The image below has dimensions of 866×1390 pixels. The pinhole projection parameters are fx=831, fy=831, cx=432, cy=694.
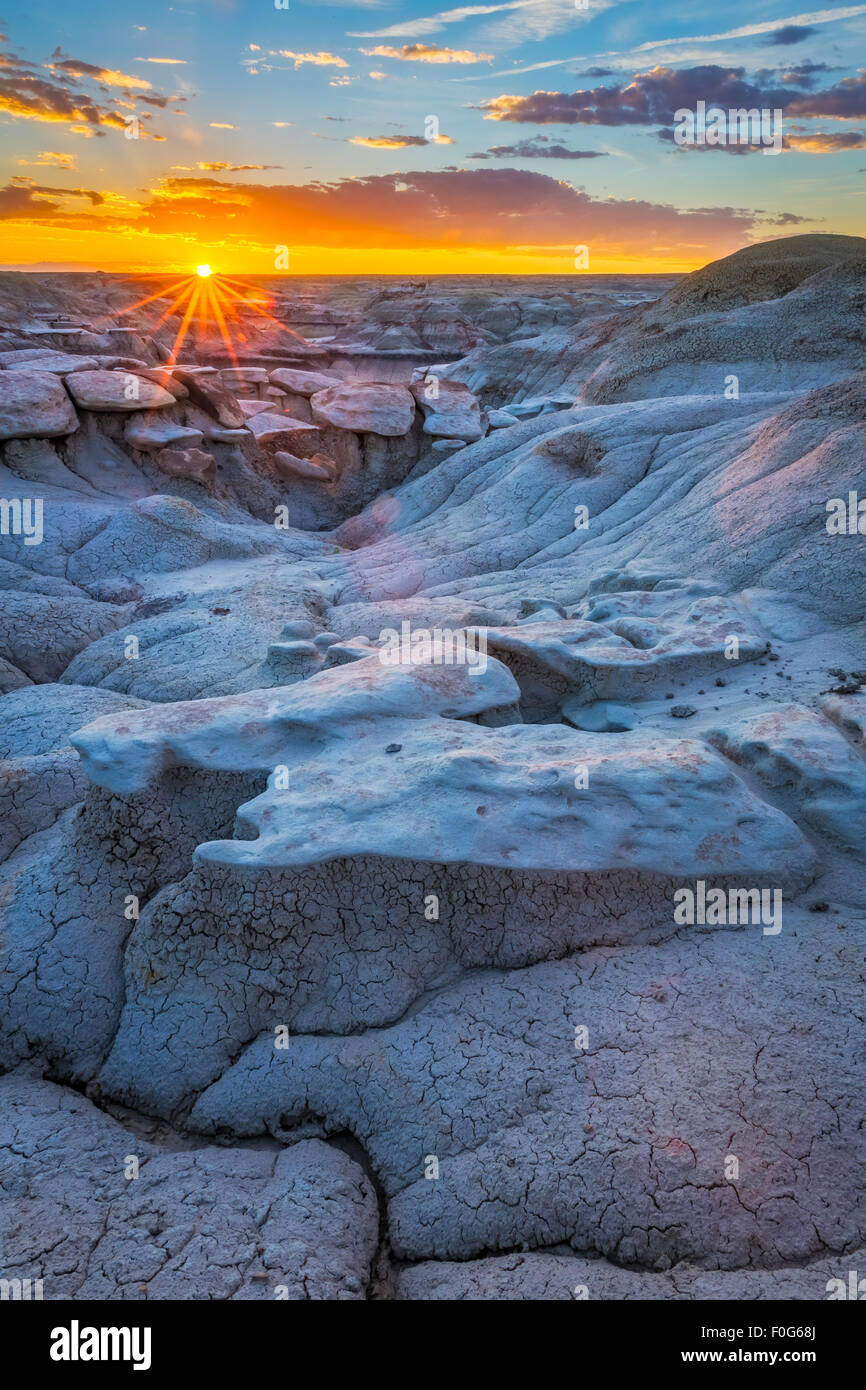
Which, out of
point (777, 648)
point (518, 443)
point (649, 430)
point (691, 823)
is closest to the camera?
point (691, 823)

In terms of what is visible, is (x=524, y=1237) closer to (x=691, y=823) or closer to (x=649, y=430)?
(x=691, y=823)

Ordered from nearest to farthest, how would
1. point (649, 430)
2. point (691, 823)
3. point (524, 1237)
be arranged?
point (524, 1237), point (691, 823), point (649, 430)

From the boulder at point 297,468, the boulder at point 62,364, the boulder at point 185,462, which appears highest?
the boulder at point 62,364

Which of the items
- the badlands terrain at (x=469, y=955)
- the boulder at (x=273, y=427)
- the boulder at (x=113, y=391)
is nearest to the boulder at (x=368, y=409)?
the boulder at (x=273, y=427)

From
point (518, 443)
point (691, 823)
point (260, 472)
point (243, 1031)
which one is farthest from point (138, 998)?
point (260, 472)

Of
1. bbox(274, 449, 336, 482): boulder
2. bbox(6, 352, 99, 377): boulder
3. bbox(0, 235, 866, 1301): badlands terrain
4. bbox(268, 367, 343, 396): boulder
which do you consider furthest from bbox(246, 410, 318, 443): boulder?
bbox(0, 235, 866, 1301): badlands terrain

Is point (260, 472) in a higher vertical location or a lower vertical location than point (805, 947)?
higher

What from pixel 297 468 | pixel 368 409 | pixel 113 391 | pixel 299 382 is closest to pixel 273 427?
pixel 297 468

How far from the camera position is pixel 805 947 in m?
3.00

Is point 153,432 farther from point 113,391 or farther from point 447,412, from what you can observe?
point 447,412

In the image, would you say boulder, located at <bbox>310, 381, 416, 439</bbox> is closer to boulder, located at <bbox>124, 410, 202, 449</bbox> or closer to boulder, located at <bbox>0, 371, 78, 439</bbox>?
boulder, located at <bbox>124, 410, 202, 449</bbox>

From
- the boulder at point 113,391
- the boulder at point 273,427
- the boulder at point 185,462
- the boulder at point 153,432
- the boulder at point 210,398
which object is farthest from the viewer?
the boulder at point 273,427

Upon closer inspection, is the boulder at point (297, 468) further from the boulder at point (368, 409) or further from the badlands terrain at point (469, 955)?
the badlands terrain at point (469, 955)

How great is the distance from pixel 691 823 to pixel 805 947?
1.90 feet
